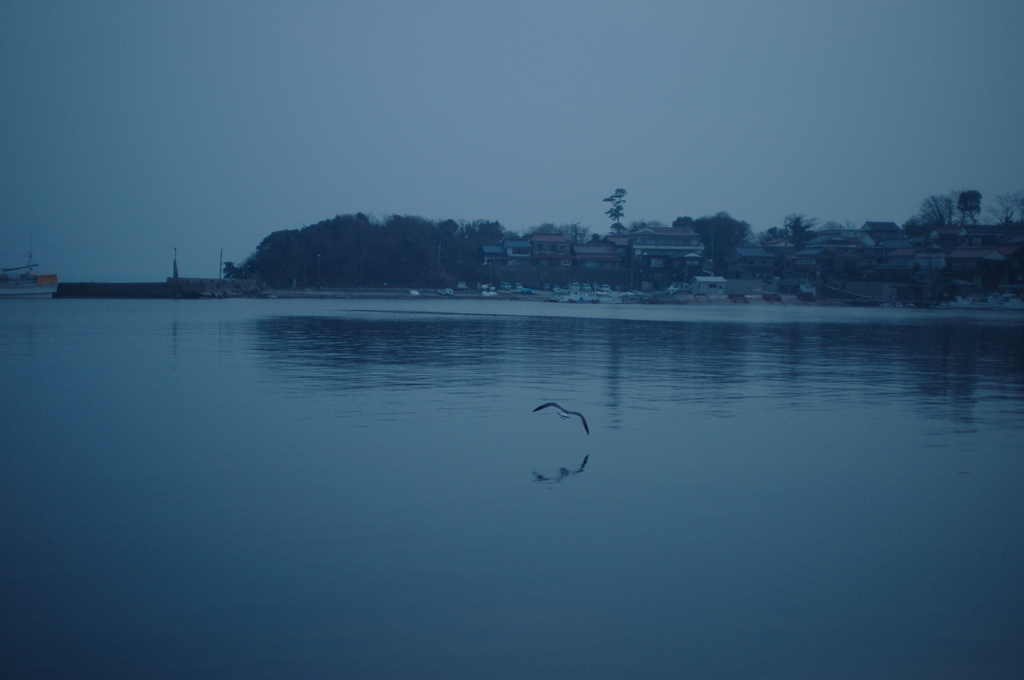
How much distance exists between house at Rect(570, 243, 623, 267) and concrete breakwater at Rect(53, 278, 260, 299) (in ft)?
110

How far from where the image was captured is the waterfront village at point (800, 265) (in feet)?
225

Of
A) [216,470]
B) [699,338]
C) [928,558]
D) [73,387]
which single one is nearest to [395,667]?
[928,558]

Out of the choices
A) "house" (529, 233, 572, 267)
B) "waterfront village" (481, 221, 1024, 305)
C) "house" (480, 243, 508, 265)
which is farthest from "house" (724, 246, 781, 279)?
"house" (480, 243, 508, 265)

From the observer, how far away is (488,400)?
11.4 m

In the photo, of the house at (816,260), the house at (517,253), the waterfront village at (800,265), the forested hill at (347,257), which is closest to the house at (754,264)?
the waterfront village at (800,265)

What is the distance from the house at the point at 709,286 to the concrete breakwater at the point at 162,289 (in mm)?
39752

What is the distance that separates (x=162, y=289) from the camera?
2751 inches

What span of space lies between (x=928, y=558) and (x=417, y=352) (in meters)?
14.6

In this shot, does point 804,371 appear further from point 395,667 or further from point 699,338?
point 395,667

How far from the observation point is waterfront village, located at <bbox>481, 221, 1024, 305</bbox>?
225 feet

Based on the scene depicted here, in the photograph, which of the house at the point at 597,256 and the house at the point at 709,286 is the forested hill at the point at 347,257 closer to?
the house at the point at 597,256

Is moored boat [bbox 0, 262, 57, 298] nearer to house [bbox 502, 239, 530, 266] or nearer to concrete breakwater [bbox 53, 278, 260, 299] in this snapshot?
concrete breakwater [bbox 53, 278, 260, 299]

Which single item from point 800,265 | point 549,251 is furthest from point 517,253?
point 800,265

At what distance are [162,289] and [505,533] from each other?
71.3m
